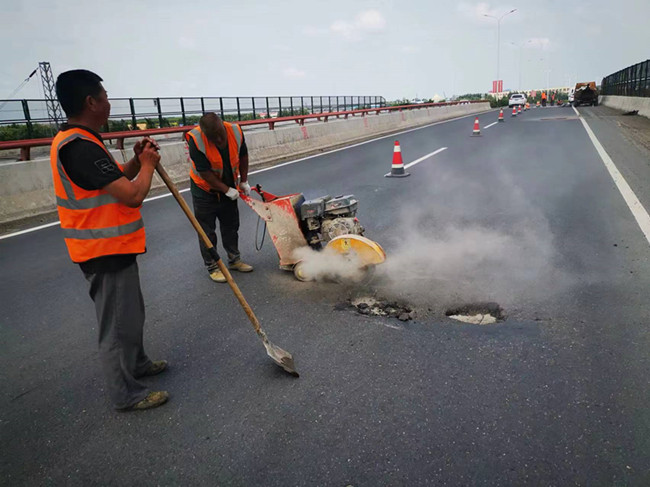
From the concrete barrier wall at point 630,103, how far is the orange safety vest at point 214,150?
2447 centimetres

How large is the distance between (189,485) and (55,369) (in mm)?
1614

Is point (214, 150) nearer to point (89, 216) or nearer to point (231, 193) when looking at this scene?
point (231, 193)

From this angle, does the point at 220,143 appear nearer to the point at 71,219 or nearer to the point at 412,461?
the point at 71,219

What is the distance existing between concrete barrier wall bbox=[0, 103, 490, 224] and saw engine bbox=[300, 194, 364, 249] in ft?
18.1

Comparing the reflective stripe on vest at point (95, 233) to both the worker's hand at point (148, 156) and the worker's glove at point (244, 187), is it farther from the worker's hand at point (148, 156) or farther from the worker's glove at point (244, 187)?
the worker's glove at point (244, 187)

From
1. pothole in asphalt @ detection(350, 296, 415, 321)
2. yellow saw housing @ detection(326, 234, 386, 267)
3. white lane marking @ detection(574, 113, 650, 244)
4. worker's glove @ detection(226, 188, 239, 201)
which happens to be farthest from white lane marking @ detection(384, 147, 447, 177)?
pothole in asphalt @ detection(350, 296, 415, 321)

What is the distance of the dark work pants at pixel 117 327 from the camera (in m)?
2.65

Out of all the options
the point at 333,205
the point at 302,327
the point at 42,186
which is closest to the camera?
the point at 302,327

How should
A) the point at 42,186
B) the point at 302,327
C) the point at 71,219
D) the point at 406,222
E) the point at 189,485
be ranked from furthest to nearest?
1. the point at 42,186
2. the point at 406,222
3. the point at 302,327
4. the point at 71,219
5. the point at 189,485

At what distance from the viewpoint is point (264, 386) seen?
285 centimetres

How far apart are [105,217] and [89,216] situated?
77 millimetres

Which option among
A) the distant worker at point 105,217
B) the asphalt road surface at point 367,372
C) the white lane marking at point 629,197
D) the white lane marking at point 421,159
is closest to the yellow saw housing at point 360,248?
the asphalt road surface at point 367,372

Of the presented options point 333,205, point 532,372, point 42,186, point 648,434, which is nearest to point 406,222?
point 333,205

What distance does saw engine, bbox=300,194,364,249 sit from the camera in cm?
435
